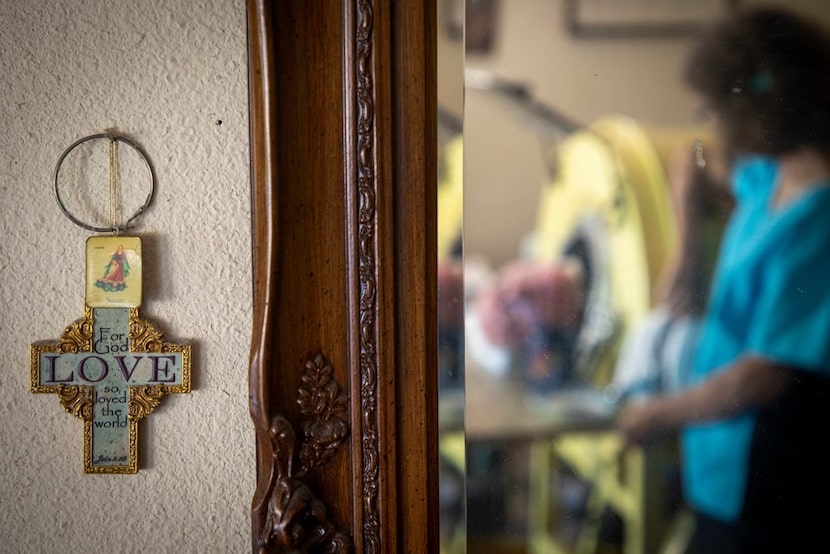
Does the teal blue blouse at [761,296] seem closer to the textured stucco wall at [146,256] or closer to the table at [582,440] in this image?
the table at [582,440]

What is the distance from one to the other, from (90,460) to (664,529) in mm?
618

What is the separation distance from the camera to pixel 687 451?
78cm

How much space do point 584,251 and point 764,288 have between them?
7.8 inches

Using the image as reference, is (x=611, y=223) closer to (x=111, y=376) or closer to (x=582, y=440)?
(x=582, y=440)

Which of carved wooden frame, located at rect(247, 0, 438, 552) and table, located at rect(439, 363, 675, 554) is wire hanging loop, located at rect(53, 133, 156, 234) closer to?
carved wooden frame, located at rect(247, 0, 438, 552)

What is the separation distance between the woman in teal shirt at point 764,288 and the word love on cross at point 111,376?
0.50 metres

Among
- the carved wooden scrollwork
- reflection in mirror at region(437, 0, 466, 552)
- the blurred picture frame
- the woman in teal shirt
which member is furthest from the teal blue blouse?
the carved wooden scrollwork

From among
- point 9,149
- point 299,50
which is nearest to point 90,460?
point 9,149

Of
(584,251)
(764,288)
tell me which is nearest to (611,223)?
(584,251)

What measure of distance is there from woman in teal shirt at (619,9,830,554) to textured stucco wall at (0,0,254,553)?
0.46 m

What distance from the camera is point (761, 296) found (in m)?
0.76

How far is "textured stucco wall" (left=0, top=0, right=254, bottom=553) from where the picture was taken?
0.72 m

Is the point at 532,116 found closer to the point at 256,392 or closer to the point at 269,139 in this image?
the point at 269,139

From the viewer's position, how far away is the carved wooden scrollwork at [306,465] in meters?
0.73
